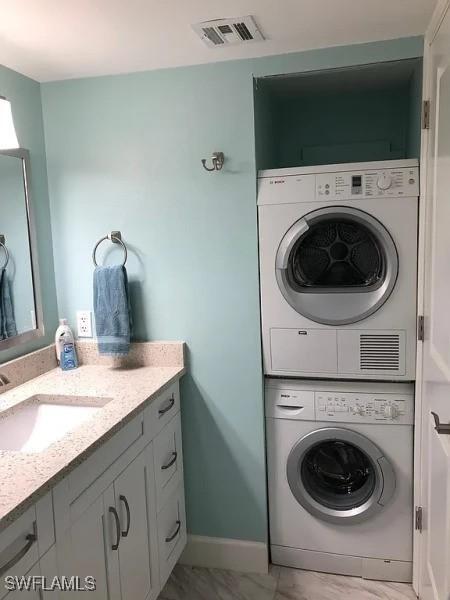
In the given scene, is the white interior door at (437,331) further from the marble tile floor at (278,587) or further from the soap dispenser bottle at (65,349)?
the soap dispenser bottle at (65,349)

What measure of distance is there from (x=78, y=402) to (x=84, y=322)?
547 millimetres

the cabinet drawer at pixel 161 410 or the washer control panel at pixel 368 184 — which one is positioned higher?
the washer control panel at pixel 368 184

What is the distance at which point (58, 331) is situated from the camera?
233 centimetres

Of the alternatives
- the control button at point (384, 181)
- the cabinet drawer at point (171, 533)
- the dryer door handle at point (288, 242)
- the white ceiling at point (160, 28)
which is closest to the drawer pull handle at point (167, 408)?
the cabinet drawer at point (171, 533)

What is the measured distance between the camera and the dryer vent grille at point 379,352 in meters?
2.06

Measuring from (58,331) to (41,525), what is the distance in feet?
3.90

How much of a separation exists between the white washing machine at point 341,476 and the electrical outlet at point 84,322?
0.89 m

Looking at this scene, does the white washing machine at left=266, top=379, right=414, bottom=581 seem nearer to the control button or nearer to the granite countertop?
the granite countertop

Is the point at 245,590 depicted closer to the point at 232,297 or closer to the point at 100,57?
the point at 232,297

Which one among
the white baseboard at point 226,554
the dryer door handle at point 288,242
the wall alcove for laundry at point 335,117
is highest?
the wall alcove for laundry at point 335,117

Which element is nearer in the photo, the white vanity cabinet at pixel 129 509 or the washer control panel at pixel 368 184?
the white vanity cabinet at pixel 129 509

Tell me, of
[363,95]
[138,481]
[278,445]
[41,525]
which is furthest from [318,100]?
[41,525]

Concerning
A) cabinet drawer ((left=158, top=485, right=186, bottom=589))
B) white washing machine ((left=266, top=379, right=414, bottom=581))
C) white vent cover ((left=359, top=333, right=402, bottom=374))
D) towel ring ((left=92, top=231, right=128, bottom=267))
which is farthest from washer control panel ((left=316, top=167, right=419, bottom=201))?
cabinet drawer ((left=158, top=485, right=186, bottom=589))

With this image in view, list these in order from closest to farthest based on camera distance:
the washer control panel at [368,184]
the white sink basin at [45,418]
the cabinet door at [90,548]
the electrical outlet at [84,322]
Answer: the cabinet door at [90,548] < the white sink basin at [45,418] < the washer control panel at [368,184] < the electrical outlet at [84,322]
